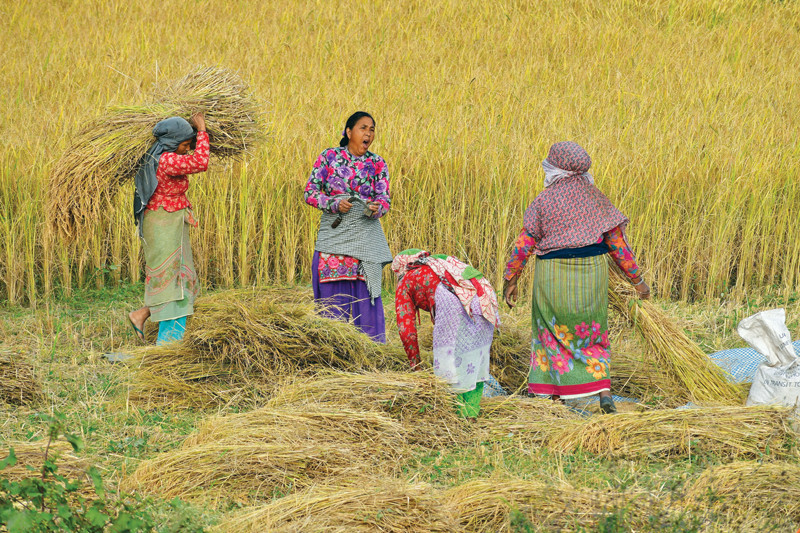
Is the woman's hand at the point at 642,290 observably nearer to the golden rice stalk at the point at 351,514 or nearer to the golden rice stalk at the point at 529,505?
the golden rice stalk at the point at 529,505

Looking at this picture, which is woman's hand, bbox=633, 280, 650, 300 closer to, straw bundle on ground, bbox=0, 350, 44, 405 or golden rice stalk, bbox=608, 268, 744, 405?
golden rice stalk, bbox=608, 268, 744, 405

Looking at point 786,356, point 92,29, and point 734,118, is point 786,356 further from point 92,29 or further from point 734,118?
point 92,29

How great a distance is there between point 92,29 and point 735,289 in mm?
7977

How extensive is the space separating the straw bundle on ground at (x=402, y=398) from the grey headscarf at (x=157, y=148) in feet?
4.56

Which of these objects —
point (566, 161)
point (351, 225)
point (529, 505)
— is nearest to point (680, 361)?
point (566, 161)

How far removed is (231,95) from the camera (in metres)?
4.36

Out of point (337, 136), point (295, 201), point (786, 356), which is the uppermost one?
point (337, 136)

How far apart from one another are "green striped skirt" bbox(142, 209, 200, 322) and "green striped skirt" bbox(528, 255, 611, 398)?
179cm

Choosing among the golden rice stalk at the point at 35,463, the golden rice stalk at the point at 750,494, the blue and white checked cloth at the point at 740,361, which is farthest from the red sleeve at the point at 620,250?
the golden rice stalk at the point at 35,463

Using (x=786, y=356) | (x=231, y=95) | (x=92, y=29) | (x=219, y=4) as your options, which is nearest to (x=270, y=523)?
(x=786, y=356)

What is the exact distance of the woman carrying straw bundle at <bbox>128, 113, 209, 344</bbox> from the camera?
4.13m

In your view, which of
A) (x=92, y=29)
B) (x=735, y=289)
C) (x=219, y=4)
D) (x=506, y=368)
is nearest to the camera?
(x=506, y=368)

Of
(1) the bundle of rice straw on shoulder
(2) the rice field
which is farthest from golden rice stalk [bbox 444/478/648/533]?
(2) the rice field

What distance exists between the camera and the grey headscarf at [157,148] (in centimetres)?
410
